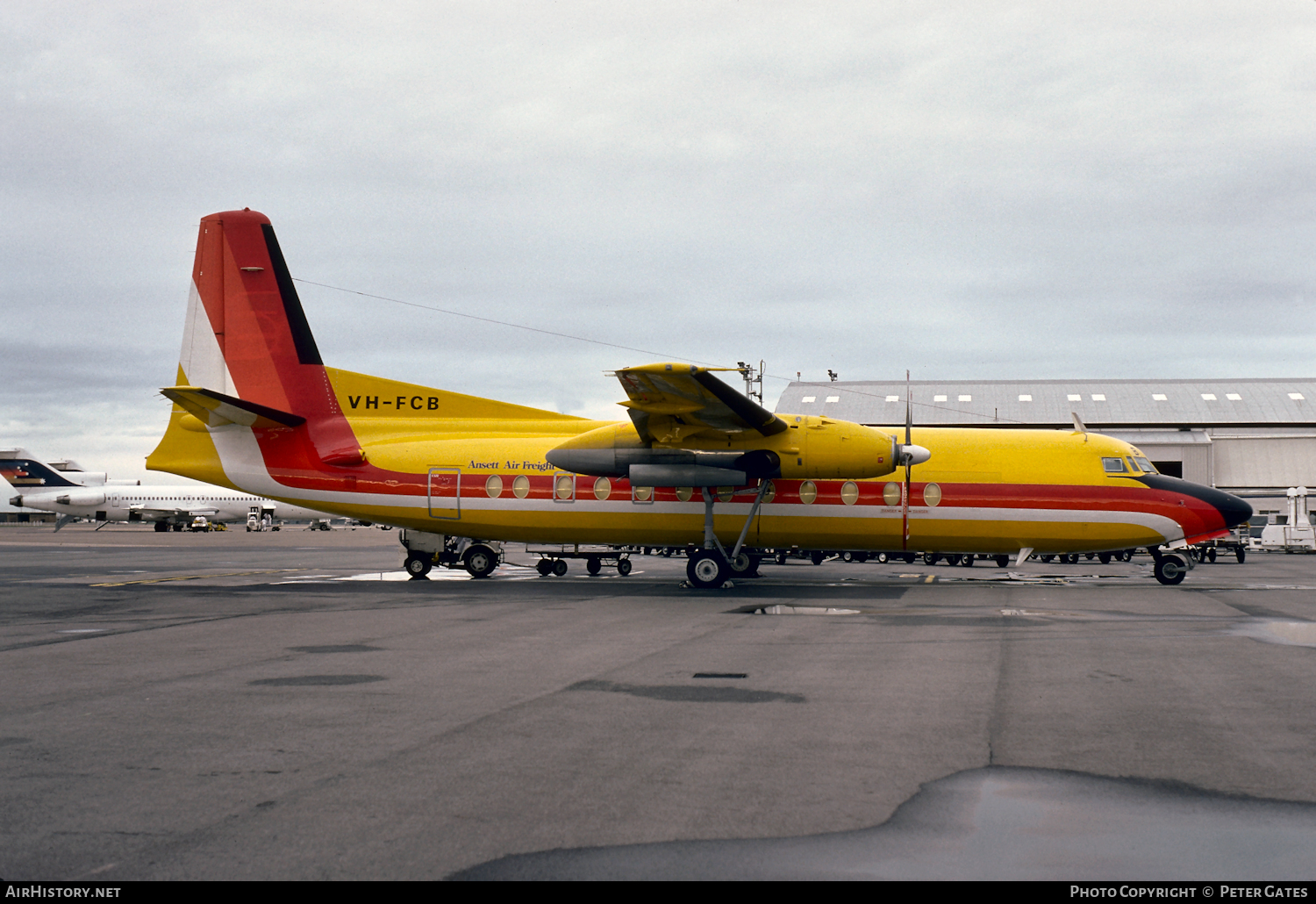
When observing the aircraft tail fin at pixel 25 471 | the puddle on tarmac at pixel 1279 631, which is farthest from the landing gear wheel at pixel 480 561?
the aircraft tail fin at pixel 25 471

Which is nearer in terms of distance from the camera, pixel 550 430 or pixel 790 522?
pixel 790 522

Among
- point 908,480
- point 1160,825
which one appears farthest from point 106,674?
point 908,480

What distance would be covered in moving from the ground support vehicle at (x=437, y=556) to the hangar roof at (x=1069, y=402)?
48296 millimetres

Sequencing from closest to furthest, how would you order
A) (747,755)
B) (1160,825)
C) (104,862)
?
(104,862) → (1160,825) → (747,755)

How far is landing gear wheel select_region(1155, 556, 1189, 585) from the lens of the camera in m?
23.8

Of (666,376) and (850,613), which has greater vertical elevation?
(666,376)

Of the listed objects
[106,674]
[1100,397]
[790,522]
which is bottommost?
[106,674]

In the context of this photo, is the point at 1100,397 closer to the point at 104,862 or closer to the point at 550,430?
the point at 550,430

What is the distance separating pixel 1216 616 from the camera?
16.2m

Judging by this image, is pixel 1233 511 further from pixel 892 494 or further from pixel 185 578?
pixel 185 578

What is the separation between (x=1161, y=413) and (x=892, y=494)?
192 feet

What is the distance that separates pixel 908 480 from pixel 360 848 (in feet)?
66.9

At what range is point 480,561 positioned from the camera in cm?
2780

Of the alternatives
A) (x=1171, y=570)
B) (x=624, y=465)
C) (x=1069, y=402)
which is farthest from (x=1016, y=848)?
(x=1069, y=402)
